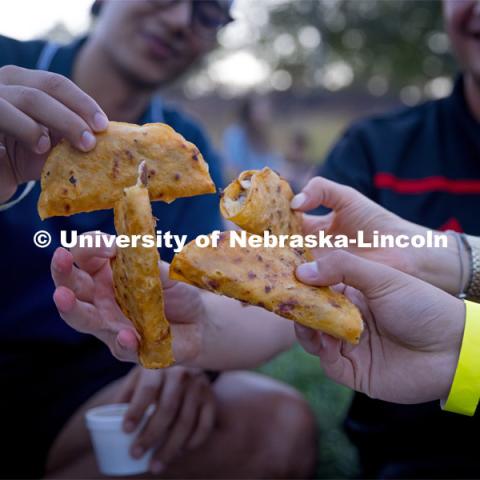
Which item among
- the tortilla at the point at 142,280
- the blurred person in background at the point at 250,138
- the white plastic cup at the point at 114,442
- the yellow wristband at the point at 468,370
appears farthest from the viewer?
the blurred person in background at the point at 250,138

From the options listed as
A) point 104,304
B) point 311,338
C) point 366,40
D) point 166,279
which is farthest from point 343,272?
point 366,40

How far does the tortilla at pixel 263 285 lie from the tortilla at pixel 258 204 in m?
0.11

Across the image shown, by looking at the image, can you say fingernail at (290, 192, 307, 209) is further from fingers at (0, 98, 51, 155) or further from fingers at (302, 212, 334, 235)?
fingers at (0, 98, 51, 155)

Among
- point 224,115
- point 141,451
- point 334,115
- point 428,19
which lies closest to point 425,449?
point 141,451

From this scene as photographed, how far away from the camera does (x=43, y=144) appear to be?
4.09 ft

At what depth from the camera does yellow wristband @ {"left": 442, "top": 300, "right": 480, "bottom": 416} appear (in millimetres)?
1300

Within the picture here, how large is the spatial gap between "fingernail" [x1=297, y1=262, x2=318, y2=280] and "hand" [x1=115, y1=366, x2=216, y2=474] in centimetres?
86

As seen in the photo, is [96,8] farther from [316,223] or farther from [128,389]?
[128,389]

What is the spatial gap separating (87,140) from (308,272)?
541 mm

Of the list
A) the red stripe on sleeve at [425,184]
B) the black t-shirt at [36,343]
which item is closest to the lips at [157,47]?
the black t-shirt at [36,343]

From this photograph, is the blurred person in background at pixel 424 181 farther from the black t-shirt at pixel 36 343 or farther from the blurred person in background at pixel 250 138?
the blurred person in background at pixel 250 138

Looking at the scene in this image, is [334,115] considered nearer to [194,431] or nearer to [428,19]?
[194,431]

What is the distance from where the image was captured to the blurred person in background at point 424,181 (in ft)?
6.27

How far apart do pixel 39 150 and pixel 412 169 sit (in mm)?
1513
